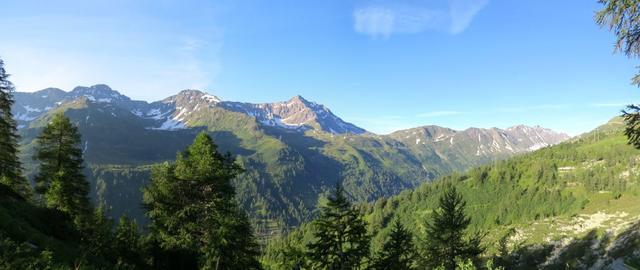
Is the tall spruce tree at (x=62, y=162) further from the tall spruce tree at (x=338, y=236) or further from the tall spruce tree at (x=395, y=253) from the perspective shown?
the tall spruce tree at (x=395, y=253)

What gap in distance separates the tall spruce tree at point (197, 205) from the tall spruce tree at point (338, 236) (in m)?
6.15

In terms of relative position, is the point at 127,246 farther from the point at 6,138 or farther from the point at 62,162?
the point at 6,138

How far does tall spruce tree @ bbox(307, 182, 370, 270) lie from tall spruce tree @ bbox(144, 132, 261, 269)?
6148 millimetres

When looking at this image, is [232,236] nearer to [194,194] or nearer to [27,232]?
[194,194]

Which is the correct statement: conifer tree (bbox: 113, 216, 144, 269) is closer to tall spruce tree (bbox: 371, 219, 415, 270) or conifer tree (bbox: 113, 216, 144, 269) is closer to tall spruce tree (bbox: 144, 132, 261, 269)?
tall spruce tree (bbox: 144, 132, 261, 269)

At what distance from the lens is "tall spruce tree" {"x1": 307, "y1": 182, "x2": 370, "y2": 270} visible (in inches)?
1182

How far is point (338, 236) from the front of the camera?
3019cm

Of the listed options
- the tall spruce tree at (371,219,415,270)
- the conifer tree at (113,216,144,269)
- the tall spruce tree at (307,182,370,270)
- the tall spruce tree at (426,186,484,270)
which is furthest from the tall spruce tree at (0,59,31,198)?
the tall spruce tree at (426,186,484,270)

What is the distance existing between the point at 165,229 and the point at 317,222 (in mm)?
12000

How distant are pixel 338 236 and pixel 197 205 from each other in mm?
11503

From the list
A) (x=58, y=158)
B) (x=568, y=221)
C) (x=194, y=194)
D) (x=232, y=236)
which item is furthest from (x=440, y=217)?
(x=568, y=221)

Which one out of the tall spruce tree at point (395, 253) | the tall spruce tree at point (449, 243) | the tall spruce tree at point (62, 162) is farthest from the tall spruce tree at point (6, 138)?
the tall spruce tree at point (449, 243)

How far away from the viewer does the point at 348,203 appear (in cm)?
2961

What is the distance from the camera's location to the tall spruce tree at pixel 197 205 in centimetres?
2719
